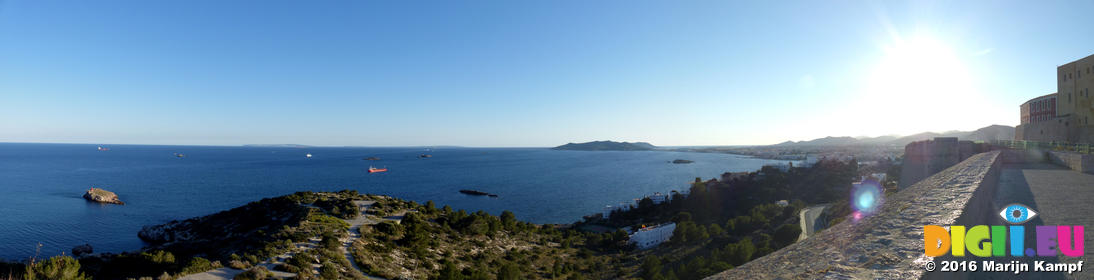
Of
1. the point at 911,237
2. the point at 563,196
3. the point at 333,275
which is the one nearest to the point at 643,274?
the point at 333,275

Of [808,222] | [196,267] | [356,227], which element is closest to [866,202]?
[808,222]

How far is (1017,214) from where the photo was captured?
6383 mm

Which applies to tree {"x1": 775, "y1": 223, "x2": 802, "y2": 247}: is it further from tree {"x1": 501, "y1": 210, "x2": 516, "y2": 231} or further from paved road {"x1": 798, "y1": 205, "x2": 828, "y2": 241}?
tree {"x1": 501, "y1": 210, "x2": 516, "y2": 231}

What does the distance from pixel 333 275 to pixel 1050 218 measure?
16648 mm

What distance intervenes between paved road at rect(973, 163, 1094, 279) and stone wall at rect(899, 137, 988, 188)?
3715 millimetres

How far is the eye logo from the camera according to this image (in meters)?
6.12

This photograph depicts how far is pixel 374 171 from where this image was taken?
9412cm

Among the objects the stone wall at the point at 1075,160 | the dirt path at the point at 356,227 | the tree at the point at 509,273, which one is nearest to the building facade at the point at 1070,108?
the stone wall at the point at 1075,160

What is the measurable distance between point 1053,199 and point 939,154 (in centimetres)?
1153

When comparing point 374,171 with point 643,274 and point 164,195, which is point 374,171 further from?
point 643,274

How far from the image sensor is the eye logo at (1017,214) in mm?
6117

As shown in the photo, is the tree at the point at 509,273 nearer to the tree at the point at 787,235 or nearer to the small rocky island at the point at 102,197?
the tree at the point at 787,235

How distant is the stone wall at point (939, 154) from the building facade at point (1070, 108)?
6.14 meters

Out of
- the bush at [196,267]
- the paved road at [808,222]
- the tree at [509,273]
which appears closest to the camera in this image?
the bush at [196,267]
